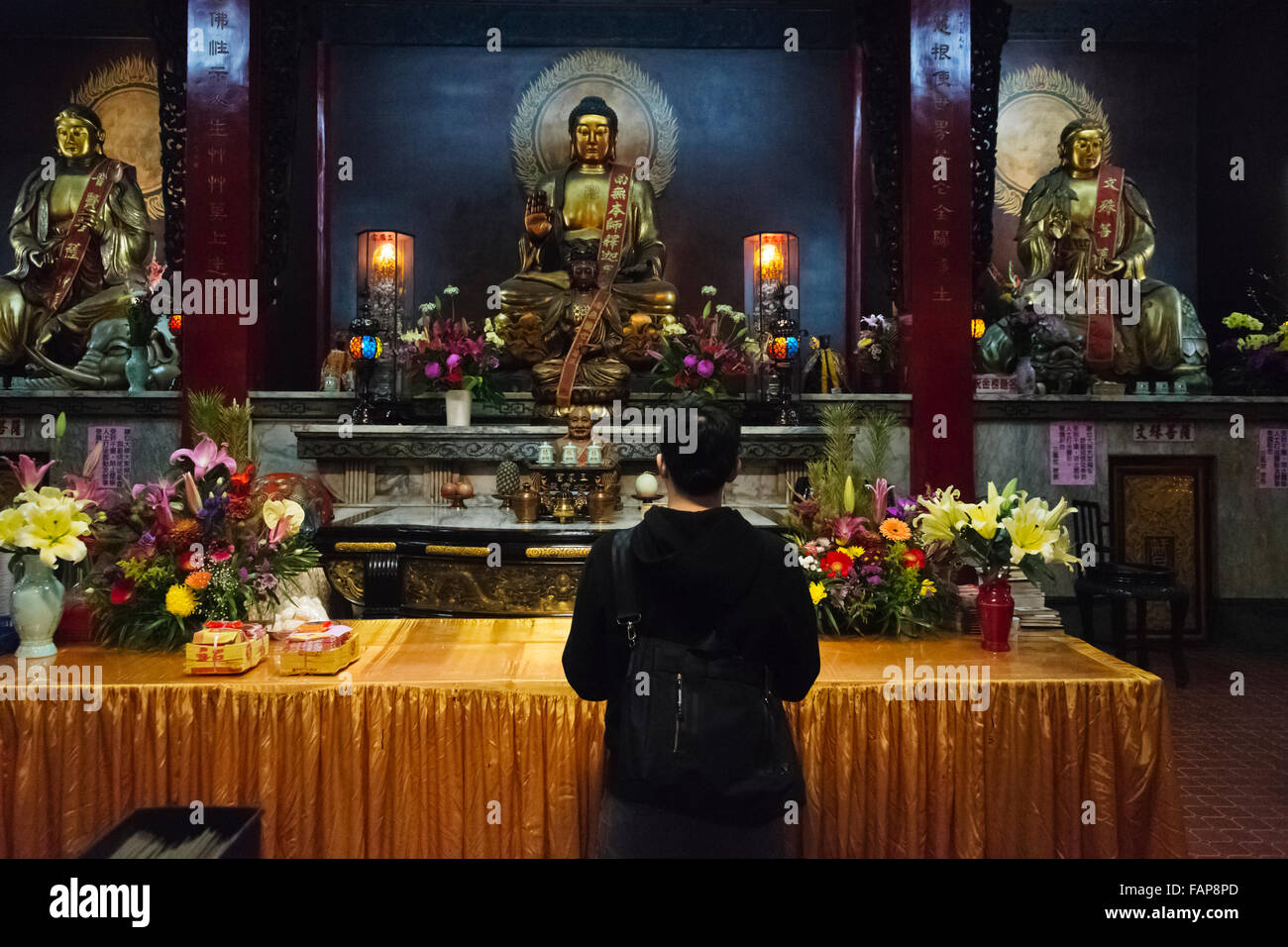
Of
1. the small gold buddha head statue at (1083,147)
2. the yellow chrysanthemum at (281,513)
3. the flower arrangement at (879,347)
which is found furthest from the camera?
the small gold buddha head statue at (1083,147)

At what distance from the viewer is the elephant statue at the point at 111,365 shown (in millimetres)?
5852

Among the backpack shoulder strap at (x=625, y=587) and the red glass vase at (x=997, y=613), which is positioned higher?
the backpack shoulder strap at (x=625, y=587)

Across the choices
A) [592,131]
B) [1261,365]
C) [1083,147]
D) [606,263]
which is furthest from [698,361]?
[1083,147]

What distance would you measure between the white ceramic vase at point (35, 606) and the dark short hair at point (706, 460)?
181 cm

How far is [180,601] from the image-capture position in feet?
8.06

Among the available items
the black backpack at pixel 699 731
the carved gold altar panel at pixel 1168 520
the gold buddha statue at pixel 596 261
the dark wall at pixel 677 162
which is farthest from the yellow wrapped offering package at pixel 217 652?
the dark wall at pixel 677 162

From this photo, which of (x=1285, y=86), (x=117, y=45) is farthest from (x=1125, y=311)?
(x=117, y=45)

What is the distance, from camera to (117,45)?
26.1ft

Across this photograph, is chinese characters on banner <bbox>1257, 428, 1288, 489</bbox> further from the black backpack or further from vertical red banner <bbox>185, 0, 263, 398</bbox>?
vertical red banner <bbox>185, 0, 263, 398</bbox>

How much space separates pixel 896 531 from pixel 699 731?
134 centimetres

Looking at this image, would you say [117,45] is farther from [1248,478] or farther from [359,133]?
[1248,478]

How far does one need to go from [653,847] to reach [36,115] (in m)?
8.96

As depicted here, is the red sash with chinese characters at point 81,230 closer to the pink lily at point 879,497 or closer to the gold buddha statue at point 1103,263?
the pink lily at point 879,497

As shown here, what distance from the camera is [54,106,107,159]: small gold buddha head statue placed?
7.05m
